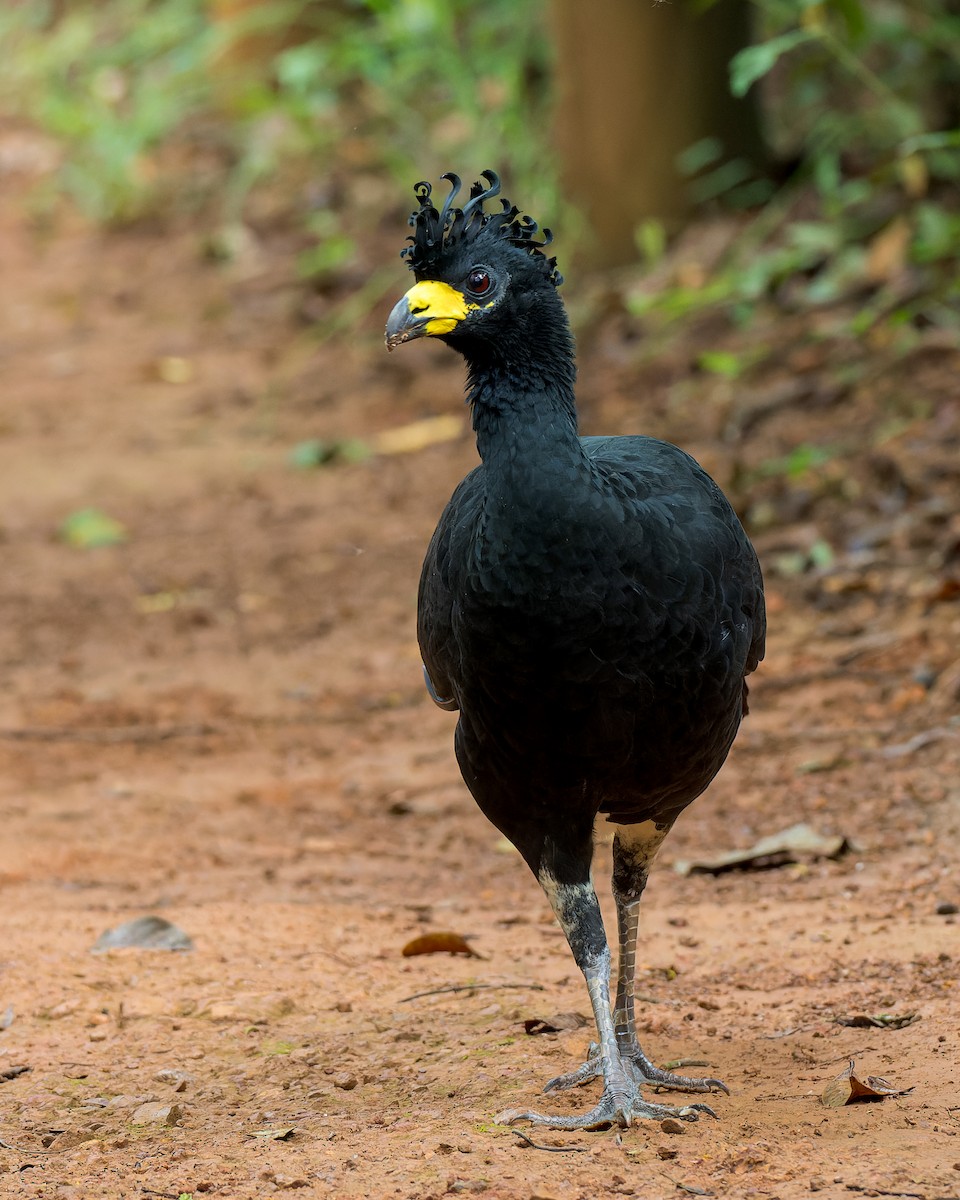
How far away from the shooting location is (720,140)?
938 cm

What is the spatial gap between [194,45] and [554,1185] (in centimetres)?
1192

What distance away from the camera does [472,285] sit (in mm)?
3354

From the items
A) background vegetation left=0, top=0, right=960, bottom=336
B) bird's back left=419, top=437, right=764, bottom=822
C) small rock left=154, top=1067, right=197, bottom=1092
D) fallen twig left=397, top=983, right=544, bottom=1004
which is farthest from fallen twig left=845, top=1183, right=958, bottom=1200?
background vegetation left=0, top=0, right=960, bottom=336

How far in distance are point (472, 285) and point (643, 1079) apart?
1.84 metres

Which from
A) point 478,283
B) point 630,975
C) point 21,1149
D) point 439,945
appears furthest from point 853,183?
point 21,1149

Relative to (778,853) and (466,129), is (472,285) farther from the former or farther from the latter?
(466,129)

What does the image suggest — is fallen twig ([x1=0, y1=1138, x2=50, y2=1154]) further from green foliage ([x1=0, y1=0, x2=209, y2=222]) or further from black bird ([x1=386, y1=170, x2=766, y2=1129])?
green foliage ([x1=0, y1=0, x2=209, y2=222])

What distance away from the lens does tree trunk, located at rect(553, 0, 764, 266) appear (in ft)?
30.1

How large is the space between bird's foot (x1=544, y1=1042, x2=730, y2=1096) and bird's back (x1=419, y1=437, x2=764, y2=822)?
0.58 meters

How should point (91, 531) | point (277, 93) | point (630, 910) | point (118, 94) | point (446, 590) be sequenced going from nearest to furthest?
point (446, 590)
point (630, 910)
point (91, 531)
point (277, 93)
point (118, 94)

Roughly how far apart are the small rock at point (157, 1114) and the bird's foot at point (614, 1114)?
2.39 ft

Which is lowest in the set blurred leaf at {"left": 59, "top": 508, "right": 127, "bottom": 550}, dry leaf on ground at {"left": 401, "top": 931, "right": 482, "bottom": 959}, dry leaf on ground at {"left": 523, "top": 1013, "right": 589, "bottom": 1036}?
dry leaf on ground at {"left": 523, "top": 1013, "right": 589, "bottom": 1036}

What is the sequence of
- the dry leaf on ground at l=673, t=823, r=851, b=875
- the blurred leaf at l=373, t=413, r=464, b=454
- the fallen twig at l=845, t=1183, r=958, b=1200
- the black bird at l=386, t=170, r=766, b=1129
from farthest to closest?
the blurred leaf at l=373, t=413, r=464, b=454, the dry leaf on ground at l=673, t=823, r=851, b=875, the black bird at l=386, t=170, r=766, b=1129, the fallen twig at l=845, t=1183, r=958, b=1200

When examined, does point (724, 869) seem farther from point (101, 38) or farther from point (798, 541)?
point (101, 38)
